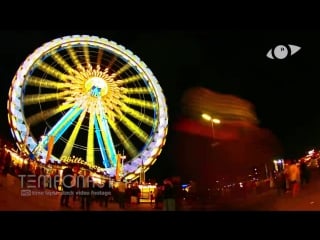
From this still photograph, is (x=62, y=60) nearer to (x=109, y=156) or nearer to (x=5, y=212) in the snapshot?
(x=109, y=156)

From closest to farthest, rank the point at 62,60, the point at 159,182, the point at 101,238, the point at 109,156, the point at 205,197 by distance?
the point at 101,238
the point at 205,197
the point at 159,182
the point at 62,60
the point at 109,156

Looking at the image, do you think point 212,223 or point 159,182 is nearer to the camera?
point 212,223

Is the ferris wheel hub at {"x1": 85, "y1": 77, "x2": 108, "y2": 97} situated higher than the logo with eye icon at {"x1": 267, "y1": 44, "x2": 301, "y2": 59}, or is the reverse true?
the ferris wheel hub at {"x1": 85, "y1": 77, "x2": 108, "y2": 97}

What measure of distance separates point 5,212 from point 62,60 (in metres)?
3.79

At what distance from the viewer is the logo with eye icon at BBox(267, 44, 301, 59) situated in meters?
6.03

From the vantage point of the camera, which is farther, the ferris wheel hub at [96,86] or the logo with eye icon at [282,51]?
the ferris wheel hub at [96,86]

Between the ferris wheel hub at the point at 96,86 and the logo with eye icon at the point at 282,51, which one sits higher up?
the ferris wheel hub at the point at 96,86

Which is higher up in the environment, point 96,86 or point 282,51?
point 96,86

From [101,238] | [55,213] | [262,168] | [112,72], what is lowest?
[101,238]

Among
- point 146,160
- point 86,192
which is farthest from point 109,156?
point 86,192

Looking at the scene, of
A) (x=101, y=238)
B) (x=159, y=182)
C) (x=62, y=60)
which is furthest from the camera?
(x=62, y=60)

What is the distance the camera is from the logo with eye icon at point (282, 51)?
237 inches

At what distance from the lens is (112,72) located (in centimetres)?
923

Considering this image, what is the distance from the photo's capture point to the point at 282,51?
6051 mm
